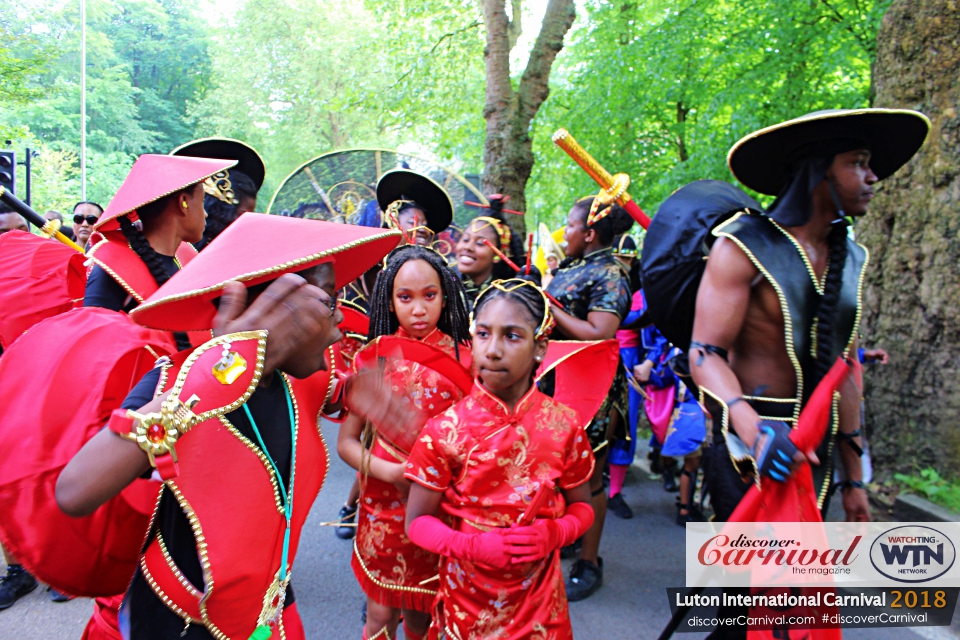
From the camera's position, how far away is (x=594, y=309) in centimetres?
378

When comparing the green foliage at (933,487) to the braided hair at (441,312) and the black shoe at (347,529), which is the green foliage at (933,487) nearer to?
the braided hair at (441,312)

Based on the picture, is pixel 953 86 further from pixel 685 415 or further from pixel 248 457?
pixel 248 457

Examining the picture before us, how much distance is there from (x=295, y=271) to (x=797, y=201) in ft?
7.07

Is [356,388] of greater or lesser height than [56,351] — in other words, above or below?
below

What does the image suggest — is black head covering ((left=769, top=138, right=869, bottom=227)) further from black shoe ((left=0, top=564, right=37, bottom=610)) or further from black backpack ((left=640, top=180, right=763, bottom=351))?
black shoe ((left=0, top=564, right=37, bottom=610))

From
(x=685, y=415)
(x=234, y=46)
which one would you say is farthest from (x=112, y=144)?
(x=685, y=415)

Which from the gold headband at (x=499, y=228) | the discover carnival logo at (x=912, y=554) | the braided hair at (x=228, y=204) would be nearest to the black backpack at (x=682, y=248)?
the discover carnival logo at (x=912, y=554)

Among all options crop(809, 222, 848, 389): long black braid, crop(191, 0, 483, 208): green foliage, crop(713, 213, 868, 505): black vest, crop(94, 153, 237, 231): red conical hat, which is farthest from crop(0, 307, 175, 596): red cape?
crop(191, 0, 483, 208): green foliage

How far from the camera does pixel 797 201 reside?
2.48m

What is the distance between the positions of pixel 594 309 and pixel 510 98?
5167 mm

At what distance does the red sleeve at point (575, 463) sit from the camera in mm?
2271

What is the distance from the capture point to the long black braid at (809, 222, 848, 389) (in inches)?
91.9

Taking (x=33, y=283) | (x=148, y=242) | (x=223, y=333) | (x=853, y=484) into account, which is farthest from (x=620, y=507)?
(x=223, y=333)

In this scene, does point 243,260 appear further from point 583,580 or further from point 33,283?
point 583,580
